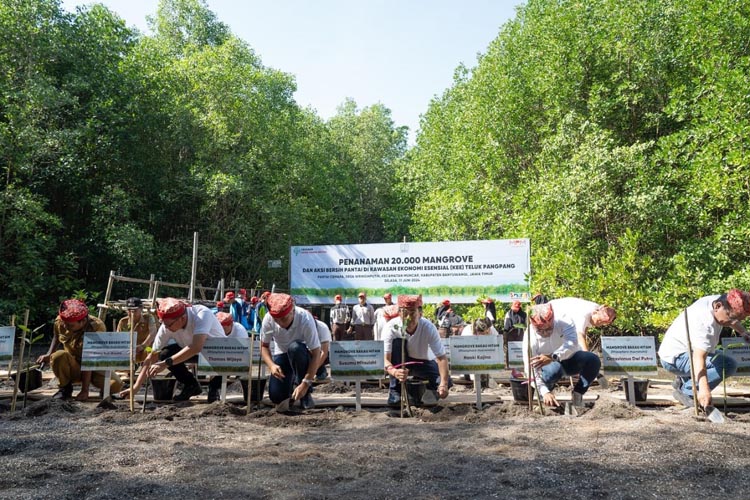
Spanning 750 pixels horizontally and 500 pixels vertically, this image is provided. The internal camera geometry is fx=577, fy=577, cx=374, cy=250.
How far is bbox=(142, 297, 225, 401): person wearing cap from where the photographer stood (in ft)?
18.4

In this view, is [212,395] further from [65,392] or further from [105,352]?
[65,392]

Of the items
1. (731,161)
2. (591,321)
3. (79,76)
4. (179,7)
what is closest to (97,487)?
(591,321)

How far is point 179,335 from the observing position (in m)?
5.89

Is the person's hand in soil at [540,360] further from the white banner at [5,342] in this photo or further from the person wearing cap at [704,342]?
the white banner at [5,342]

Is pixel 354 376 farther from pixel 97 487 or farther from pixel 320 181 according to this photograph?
pixel 320 181

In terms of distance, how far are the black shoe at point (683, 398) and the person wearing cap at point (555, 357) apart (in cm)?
90

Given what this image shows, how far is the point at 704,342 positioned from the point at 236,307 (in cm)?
874

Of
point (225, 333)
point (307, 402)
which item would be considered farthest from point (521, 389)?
point (225, 333)

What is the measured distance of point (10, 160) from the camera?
14.1 meters

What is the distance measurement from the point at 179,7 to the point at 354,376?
84.4 ft

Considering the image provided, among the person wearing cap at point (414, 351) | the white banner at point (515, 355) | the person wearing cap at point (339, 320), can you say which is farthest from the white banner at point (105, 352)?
the person wearing cap at point (339, 320)

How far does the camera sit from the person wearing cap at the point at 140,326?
6.78m

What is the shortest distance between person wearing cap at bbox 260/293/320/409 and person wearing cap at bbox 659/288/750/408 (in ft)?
11.2

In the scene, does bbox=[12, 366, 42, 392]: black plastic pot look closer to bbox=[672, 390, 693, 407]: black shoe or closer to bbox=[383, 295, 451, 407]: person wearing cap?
bbox=[383, 295, 451, 407]: person wearing cap
